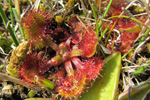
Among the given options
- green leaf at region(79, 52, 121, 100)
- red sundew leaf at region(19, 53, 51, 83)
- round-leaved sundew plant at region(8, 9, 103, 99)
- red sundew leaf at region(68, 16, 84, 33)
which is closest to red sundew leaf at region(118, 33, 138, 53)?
green leaf at region(79, 52, 121, 100)

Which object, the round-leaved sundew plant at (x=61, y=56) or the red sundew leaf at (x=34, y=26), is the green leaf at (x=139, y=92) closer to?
the round-leaved sundew plant at (x=61, y=56)

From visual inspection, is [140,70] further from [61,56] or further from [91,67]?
[61,56]

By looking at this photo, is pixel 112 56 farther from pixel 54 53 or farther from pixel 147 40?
pixel 54 53

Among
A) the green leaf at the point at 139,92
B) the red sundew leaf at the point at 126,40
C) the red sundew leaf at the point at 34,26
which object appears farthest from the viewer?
the red sundew leaf at the point at 126,40

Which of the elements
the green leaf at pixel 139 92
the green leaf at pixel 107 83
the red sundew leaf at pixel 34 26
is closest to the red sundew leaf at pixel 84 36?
the green leaf at pixel 107 83

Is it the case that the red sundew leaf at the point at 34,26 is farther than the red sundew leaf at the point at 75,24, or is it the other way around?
the red sundew leaf at the point at 75,24

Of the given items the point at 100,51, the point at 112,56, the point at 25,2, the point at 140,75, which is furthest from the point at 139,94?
the point at 25,2

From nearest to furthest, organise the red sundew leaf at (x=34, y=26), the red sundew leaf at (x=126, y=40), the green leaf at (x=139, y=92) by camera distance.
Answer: the green leaf at (x=139, y=92), the red sundew leaf at (x=34, y=26), the red sundew leaf at (x=126, y=40)

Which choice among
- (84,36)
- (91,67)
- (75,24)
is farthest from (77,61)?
(75,24)

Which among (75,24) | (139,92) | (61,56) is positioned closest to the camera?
(139,92)
